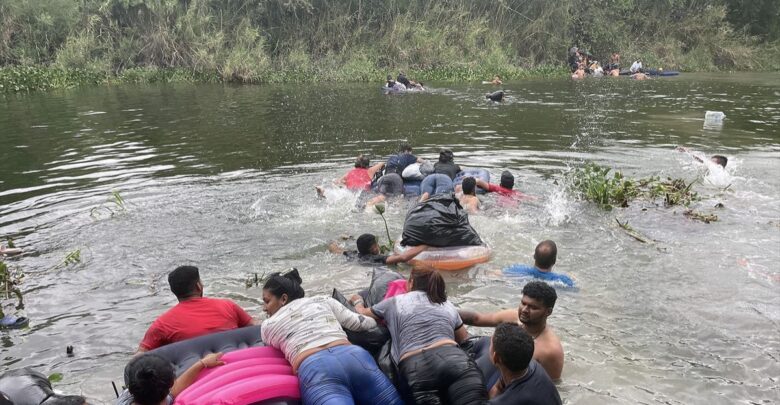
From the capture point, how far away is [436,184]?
1000cm

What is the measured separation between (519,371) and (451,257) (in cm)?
380

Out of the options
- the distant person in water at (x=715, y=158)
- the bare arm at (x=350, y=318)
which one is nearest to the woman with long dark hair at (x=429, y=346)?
the bare arm at (x=350, y=318)

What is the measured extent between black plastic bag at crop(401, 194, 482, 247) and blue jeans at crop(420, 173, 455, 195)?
2116mm

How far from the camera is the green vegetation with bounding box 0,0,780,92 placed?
3544cm

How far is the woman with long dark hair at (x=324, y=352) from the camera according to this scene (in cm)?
394

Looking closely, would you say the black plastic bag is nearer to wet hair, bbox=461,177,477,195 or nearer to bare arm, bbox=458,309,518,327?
wet hair, bbox=461,177,477,195

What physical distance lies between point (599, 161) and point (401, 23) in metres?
28.2

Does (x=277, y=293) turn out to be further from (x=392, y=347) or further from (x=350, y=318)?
(x=392, y=347)

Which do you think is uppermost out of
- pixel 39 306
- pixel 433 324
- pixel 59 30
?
pixel 59 30

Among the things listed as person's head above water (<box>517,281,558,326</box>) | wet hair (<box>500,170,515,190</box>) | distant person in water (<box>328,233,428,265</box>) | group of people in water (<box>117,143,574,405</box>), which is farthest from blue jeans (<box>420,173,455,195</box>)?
person's head above water (<box>517,281,558,326</box>)

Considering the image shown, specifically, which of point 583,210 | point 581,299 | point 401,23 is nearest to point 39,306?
point 581,299

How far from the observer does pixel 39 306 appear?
666 cm

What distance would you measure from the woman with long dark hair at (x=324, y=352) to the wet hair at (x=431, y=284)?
59 cm

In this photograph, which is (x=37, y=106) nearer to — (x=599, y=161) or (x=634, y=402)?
(x=599, y=161)
